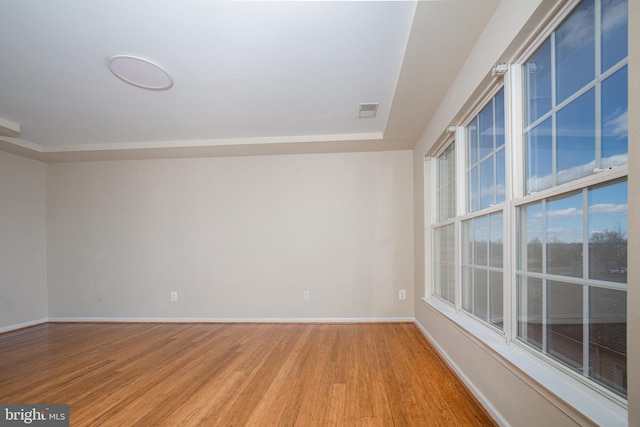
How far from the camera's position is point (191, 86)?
2871 mm

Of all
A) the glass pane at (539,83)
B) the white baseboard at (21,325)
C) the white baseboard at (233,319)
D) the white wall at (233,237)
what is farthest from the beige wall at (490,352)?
the white baseboard at (21,325)

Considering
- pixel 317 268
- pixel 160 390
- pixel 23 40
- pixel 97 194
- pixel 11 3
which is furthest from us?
pixel 97 194

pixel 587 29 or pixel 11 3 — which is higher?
pixel 11 3

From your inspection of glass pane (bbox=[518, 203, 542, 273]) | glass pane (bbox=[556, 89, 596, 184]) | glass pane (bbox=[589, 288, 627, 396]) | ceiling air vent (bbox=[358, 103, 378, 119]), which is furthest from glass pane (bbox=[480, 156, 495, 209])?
ceiling air vent (bbox=[358, 103, 378, 119])

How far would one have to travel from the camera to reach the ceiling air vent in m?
3.28

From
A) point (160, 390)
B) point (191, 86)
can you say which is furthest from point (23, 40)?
point (160, 390)

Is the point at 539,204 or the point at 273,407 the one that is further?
the point at 273,407

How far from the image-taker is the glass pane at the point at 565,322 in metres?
1.34

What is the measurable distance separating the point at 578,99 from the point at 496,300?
1.33 meters

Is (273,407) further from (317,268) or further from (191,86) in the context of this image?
(191,86)

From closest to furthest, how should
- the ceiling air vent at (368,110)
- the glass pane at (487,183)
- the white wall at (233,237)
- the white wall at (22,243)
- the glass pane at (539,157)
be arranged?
the glass pane at (539,157) < the glass pane at (487,183) < the ceiling air vent at (368,110) < the white wall at (22,243) < the white wall at (233,237)

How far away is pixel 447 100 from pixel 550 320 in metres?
2.04

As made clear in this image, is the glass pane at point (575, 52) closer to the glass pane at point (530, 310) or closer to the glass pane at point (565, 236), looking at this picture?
the glass pane at point (565, 236)

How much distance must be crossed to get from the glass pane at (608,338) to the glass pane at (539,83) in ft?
3.06
